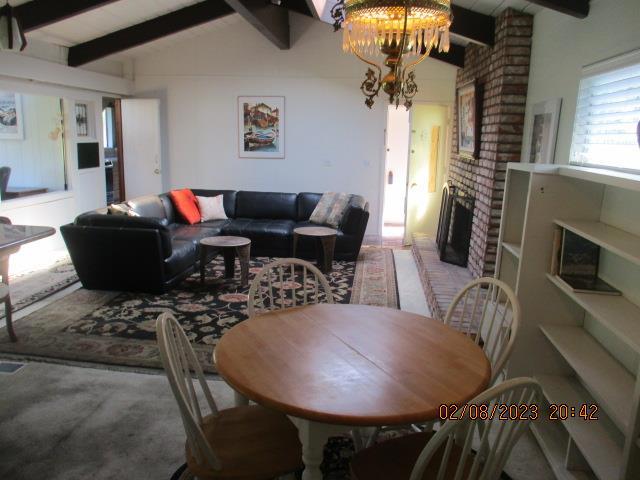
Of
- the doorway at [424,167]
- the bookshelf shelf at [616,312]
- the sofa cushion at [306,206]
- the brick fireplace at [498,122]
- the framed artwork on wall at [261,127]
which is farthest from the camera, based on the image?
the framed artwork on wall at [261,127]

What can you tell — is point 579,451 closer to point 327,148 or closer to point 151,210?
point 151,210

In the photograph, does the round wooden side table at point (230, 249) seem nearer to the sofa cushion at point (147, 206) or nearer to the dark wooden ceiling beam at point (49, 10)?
the sofa cushion at point (147, 206)

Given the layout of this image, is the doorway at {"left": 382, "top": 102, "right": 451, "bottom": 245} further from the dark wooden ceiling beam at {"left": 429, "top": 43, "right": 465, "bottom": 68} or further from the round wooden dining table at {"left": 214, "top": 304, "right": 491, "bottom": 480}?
the round wooden dining table at {"left": 214, "top": 304, "right": 491, "bottom": 480}

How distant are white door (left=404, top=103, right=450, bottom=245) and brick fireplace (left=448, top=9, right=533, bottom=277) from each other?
2005 mm

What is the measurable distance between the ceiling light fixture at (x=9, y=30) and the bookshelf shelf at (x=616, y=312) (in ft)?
11.0

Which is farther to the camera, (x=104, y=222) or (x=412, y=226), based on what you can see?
(x=412, y=226)

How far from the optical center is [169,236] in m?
4.49

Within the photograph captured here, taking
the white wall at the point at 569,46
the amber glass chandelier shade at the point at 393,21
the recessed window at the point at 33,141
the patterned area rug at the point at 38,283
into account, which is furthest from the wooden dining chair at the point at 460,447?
the recessed window at the point at 33,141

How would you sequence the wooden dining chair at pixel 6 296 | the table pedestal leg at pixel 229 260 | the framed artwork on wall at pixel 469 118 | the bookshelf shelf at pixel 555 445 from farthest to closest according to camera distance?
the table pedestal leg at pixel 229 260 → the framed artwork on wall at pixel 469 118 → the wooden dining chair at pixel 6 296 → the bookshelf shelf at pixel 555 445

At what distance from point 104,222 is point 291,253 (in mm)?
2246

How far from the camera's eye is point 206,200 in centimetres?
650

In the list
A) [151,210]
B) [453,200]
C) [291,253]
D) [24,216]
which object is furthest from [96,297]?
[453,200]

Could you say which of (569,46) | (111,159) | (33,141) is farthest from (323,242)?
(111,159)

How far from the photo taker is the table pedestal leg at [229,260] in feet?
16.3
